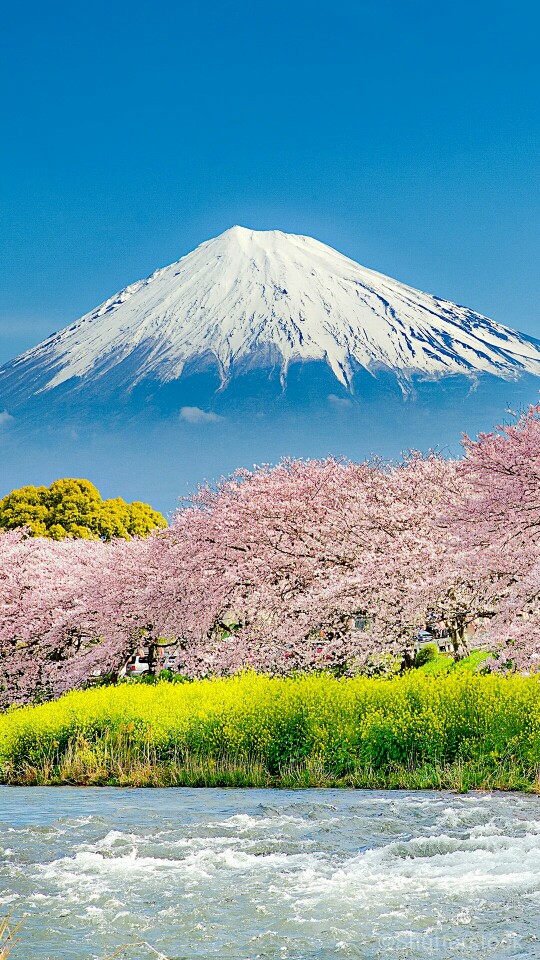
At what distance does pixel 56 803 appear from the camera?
16328mm

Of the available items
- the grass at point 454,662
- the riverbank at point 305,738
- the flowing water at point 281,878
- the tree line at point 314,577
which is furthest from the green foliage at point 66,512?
the flowing water at point 281,878

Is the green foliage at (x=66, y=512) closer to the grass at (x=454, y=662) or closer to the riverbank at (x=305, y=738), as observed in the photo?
the grass at (x=454, y=662)

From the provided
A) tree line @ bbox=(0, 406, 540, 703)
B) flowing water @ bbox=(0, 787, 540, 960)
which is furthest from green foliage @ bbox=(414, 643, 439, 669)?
flowing water @ bbox=(0, 787, 540, 960)

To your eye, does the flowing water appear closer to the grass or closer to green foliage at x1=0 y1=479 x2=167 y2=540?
the grass

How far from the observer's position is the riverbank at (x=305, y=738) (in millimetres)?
16922

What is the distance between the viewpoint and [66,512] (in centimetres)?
6256

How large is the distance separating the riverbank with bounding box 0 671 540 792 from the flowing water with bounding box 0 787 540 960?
1.73 meters

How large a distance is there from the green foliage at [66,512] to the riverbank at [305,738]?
41.0 m

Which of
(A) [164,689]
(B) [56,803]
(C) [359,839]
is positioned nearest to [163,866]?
(C) [359,839]

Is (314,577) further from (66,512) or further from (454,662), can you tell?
(66,512)

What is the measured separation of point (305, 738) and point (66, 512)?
46.5 m

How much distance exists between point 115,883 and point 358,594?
13.3 m

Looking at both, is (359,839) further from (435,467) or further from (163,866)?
(435,467)

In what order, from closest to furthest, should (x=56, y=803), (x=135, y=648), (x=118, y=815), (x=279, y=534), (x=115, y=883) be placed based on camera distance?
(x=115, y=883)
(x=118, y=815)
(x=56, y=803)
(x=279, y=534)
(x=135, y=648)
